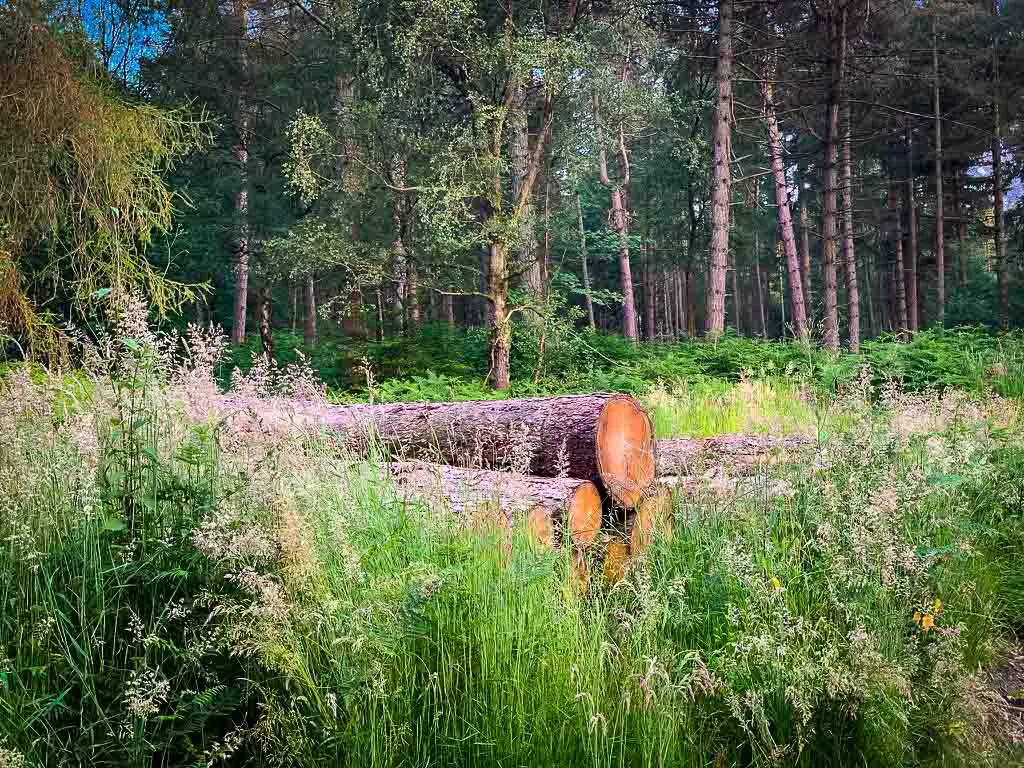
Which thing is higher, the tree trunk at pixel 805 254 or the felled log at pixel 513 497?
the tree trunk at pixel 805 254

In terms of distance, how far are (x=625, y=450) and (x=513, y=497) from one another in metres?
1.65

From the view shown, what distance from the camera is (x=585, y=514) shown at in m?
4.33

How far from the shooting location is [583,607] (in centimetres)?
320

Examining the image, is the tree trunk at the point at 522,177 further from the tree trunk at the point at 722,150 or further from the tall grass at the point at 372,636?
the tall grass at the point at 372,636

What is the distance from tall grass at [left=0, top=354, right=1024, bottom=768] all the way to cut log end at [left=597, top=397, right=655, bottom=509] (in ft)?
4.92

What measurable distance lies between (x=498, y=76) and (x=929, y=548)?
1304 centimetres

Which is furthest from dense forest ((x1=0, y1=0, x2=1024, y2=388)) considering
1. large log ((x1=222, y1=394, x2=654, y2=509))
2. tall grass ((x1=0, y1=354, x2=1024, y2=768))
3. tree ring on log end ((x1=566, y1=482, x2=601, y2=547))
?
tree ring on log end ((x1=566, y1=482, x2=601, y2=547))

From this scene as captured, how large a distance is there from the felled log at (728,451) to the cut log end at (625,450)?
154 millimetres

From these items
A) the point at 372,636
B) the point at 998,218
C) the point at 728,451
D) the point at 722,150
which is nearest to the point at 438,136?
the point at 722,150

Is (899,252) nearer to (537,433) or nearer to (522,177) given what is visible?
(522,177)

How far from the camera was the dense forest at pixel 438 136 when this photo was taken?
31.8 feet

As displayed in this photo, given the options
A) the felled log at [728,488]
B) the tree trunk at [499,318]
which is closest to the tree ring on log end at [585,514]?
the felled log at [728,488]

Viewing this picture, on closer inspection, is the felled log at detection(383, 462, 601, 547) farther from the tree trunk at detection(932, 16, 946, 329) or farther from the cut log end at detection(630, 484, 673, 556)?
the tree trunk at detection(932, 16, 946, 329)

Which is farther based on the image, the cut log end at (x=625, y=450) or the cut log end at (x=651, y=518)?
the cut log end at (x=625, y=450)
